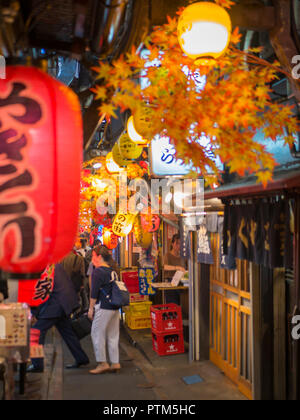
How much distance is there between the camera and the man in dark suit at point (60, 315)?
1075 cm

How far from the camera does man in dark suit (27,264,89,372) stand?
35.3 feet

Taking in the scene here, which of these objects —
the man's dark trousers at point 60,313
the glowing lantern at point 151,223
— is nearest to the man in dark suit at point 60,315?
the man's dark trousers at point 60,313

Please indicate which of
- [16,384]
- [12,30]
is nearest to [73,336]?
[16,384]

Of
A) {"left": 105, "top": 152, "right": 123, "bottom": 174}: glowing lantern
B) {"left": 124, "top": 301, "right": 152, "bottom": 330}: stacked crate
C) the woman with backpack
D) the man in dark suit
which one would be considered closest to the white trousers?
the woman with backpack

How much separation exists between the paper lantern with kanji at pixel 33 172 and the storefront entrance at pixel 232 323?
19.5 ft

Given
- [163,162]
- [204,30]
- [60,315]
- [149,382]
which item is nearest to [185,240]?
[163,162]

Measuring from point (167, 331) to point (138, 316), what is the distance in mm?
3103

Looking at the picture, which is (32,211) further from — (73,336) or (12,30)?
(73,336)

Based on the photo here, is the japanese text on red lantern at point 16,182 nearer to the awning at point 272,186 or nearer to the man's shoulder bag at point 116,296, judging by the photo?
the awning at point 272,186

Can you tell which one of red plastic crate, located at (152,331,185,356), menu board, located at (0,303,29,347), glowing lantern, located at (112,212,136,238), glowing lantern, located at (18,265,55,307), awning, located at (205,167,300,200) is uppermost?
awning, located at (205,167,300,200)

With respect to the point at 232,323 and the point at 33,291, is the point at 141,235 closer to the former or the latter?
the point at 232,323

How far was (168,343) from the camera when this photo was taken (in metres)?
11.9

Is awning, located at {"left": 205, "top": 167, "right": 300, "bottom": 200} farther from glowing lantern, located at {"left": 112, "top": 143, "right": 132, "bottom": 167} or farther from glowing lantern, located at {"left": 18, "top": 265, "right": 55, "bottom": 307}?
glowing lantern, located at {"left": 18, "top": 265, "right": 55, "bottom": 307}

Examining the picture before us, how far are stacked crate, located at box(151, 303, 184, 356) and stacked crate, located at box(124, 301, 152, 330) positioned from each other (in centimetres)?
271
